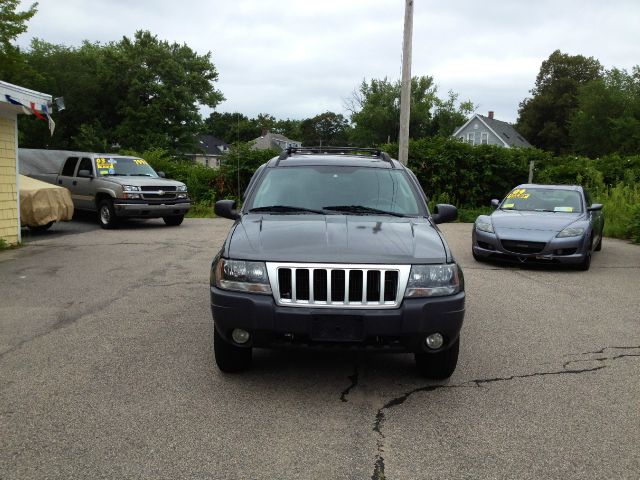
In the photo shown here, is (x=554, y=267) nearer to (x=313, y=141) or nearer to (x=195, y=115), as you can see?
(x=195, y=115)

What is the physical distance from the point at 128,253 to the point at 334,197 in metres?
6.87

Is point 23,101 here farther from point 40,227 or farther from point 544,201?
point 544,201

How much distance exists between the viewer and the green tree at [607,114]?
55500mm

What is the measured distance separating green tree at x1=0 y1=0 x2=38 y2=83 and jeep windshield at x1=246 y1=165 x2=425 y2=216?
77.0 feet

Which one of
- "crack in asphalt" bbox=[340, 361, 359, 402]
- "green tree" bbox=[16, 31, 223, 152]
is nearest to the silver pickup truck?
"crack in asphalt" bbox=[340, 361, 359, 402]

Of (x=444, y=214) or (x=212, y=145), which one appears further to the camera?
(x=212, y=145)

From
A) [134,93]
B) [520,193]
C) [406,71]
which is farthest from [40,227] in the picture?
[134,93]

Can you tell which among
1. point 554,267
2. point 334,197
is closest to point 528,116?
point 554,267

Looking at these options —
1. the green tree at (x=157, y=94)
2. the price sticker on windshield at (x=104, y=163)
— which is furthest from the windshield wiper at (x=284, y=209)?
the green tree at (x=157, y=94)

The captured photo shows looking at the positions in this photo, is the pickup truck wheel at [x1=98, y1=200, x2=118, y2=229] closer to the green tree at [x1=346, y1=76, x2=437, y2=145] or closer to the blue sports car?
the blue sports car

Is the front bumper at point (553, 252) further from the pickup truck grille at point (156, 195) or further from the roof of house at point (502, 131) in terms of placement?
the roof of house at point (502, 131)

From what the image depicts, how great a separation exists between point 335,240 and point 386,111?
61.9m

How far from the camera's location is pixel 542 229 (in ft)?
31.6

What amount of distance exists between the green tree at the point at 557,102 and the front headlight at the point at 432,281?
219ft
